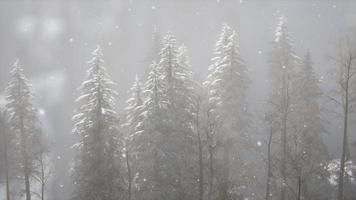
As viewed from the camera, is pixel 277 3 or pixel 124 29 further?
pixel 277 3

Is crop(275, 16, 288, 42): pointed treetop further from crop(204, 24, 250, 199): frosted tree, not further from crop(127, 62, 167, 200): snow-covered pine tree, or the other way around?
crop(127, 62, 167, 200): snow-covered pine tree

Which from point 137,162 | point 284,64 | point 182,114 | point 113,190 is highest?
point 284,64

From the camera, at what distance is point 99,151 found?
81.7 feet

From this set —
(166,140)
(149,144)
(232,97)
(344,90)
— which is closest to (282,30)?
(232,97)

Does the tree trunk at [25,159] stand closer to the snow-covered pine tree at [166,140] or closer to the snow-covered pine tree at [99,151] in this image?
the snow-covered pine tree at [99,151]

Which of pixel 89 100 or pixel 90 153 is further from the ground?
pixel 89 100

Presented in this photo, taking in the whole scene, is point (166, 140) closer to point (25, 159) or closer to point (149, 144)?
point (149, 144)

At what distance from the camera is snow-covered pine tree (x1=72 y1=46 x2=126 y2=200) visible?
24.7 meters

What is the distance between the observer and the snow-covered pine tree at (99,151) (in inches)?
972

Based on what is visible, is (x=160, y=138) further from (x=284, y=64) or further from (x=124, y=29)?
Answer: (x=124, y=29)

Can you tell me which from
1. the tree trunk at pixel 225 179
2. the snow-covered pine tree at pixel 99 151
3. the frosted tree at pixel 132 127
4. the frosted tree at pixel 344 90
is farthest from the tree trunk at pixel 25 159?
the frosted tree at pixel 344 90

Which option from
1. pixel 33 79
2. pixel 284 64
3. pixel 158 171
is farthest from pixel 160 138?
pixel 33 79

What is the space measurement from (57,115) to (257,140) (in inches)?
1525

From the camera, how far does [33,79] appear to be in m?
92.1
